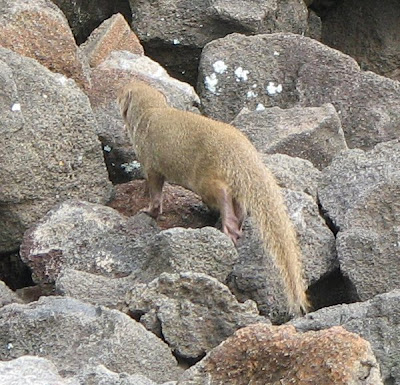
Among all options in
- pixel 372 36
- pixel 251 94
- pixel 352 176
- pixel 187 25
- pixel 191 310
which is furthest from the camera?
pixel 372 36

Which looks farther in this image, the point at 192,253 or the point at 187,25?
the point at 187,25

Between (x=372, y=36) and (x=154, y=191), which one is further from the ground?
(x=154, y=191)

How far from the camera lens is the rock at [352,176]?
8.43m

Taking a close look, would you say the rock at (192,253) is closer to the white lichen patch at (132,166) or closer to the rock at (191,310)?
the rock at (191,310)

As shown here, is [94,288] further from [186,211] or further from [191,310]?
[186,211]

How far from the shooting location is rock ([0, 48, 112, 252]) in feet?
28.5

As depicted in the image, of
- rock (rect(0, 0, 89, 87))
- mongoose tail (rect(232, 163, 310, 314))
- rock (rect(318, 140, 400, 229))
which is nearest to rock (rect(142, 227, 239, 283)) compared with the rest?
mongoose tail (rect(232, 163, 310, 314))

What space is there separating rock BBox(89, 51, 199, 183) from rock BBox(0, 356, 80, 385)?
3.88 m

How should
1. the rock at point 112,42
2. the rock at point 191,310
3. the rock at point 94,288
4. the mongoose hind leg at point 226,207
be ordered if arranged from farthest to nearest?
the rock at point 112,42
the mongoose hind leg at point 226,207
the rock at point 94,288
the rock at point 191,310

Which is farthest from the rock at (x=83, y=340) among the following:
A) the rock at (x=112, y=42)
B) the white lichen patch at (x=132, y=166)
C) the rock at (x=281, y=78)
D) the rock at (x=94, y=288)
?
the rock at (x=112, y=42)

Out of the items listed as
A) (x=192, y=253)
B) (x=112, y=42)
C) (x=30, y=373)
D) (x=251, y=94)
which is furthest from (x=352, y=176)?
(x=30, y=373)

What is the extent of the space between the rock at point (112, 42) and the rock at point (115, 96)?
0.46 ft

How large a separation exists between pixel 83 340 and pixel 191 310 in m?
0.58

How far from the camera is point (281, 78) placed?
10438mm
